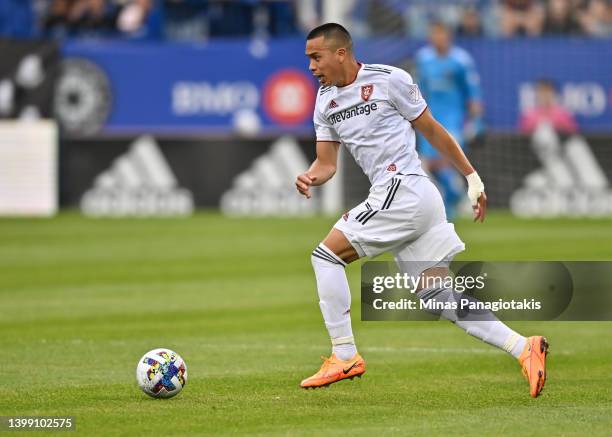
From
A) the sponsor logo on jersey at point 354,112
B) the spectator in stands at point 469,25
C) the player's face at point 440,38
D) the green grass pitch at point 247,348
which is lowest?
the green grass pitch at point 247,348

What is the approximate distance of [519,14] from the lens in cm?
2398

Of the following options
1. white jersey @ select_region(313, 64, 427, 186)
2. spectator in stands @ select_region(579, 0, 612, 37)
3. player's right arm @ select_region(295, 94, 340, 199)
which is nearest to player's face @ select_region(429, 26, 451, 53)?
spectator in stands @ select_region(579, 0, 612, 37)

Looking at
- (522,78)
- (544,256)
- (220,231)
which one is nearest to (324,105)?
(544,256)

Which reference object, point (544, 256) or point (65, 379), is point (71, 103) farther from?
point (65, 379)

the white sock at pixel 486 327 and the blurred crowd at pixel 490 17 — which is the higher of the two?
the blurred crowd at pixel 490 17

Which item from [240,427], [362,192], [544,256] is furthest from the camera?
[362,192]

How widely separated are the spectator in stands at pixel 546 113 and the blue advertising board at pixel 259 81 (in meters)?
0.16

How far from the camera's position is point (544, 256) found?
16094 mm

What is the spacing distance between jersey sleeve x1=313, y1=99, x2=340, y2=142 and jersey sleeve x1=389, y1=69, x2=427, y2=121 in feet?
1.59

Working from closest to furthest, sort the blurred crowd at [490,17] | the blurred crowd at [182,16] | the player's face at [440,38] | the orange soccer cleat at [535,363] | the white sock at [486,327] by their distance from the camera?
1. the orange soccer cleat at [535,363]
2. the white sock at [486,327]
3. the player's face at [440,38]
4. the blurred crowd at [490,17]
5. the blurred crowd at [182,16]

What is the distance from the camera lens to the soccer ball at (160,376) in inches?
300

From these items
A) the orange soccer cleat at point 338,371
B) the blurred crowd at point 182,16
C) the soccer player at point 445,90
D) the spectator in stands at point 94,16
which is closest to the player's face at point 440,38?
the soccer player at point 445,90

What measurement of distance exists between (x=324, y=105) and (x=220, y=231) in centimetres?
1234

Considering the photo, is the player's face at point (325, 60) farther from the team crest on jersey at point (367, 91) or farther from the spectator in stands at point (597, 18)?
the spectator in stands at point (597, 18)
